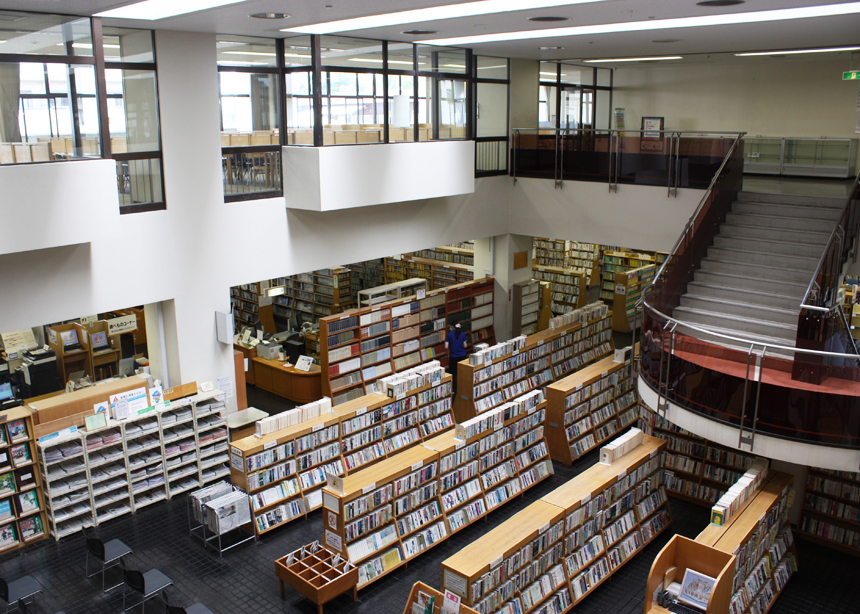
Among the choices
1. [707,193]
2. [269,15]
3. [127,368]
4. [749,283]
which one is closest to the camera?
[269,15]

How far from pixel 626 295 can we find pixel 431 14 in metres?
9.76

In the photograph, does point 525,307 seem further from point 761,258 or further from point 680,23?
point 680,23

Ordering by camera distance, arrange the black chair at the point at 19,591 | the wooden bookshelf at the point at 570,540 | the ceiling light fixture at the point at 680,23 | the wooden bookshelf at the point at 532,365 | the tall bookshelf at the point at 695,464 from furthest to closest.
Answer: the wooden bookshelf at the point at 532,365, the tall bookshelf at the point at 695,464, the ceiling light fixture at the point at 680,23, the black chair at the point at 19,591, the wooden bookshelf at the point at 570,540

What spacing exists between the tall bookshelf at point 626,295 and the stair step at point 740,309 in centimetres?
616

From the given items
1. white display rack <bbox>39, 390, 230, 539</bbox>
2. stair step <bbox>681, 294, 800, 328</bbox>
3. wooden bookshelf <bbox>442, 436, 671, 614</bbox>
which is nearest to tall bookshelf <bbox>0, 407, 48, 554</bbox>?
white display rack <bbox>39, 390, 230, 539</bbox>

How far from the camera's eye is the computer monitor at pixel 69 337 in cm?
1260

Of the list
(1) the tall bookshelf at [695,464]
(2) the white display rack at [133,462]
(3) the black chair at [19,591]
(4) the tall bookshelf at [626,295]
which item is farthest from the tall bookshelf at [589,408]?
(3) the black chair at [19,591]

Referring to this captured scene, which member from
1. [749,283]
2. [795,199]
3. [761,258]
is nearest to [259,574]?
[749,283]

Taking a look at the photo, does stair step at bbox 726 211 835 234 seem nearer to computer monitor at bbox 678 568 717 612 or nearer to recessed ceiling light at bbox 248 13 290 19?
computer monitor at bbox 678 568 717 612

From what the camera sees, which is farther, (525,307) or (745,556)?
(525,307)

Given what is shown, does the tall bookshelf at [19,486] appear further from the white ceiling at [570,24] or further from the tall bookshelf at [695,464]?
the tall bookshelf at [695,464]

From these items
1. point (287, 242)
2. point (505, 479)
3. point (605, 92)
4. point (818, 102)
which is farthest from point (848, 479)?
point (605, 92)

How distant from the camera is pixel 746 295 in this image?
9.62 metres

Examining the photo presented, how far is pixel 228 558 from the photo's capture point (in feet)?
26.6
